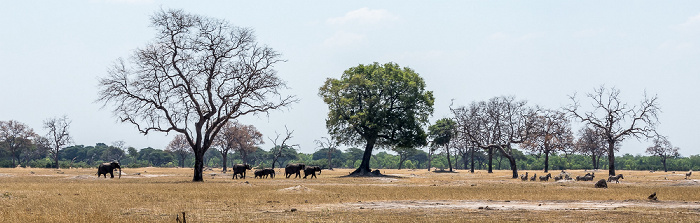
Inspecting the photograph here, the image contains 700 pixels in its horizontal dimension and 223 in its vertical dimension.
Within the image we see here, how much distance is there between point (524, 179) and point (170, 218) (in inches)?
1710

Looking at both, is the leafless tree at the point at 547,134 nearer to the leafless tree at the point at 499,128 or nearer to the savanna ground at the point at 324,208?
the leafless tree at the point at 499,128

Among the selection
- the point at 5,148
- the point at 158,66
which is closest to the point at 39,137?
the point at 5,148

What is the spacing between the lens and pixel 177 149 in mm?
137875

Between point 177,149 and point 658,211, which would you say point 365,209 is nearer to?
point 658,211

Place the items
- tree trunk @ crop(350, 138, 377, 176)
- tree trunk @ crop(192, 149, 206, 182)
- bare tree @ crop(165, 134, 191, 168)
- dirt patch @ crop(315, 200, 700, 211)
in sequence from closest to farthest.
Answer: dirt patch @ crop(315, 200, 700, 211)
tree trunk @ crop(192, 149, 206, 182)
tree trunk @ crop(350, 138, 377, 176)
bare tree @ crop(165, 134, 191, 168)

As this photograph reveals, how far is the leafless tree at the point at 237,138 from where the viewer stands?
98.4 metres

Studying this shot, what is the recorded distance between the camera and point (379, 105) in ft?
225

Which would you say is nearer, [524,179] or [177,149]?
[524,179]

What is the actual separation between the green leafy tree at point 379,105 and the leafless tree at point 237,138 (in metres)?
28.4

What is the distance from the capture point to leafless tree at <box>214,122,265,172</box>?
98.4m

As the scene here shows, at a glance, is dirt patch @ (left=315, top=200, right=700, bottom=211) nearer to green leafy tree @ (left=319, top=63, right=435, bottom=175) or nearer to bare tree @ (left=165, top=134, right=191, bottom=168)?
green leafy tree @ (left=319, top=63, right=435, bottom=175)

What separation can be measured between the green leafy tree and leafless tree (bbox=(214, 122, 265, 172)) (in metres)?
Result: 28.4

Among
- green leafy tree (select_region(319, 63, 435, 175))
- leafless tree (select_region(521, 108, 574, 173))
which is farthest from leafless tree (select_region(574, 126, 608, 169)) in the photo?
green leafy tree (select_region(319, 63, 435, 175))

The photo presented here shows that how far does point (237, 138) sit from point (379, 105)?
4276 cm
